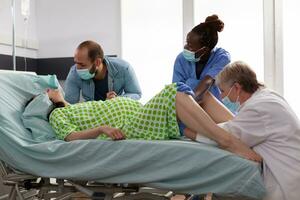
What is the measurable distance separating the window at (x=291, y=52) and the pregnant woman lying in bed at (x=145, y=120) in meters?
1.44

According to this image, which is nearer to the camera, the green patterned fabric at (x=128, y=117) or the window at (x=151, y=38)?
the green patterned fabric at (x=128, y=117)

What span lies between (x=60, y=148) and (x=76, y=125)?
0.24 metres

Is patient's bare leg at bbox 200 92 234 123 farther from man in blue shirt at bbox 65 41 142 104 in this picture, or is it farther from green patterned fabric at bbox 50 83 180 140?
man in blue shirt at bbox 65 41 142 104

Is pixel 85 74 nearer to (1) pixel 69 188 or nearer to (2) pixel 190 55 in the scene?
(2) pixel 190 55

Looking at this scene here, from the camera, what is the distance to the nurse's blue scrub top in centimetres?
242

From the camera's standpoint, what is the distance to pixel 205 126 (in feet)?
5.51

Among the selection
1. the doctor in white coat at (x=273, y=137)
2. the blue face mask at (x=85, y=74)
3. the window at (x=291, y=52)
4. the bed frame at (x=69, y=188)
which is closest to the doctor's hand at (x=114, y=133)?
the bed frame at (x=69, y=188)

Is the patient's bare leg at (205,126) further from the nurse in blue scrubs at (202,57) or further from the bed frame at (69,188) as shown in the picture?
the nurse in blue scrubs at (202,57)

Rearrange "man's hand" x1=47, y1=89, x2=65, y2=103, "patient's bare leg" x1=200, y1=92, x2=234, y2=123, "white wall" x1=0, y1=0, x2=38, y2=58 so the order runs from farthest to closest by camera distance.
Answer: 1. "white wall" x1=0, y1=0, x2=38, y2=58
2. "man's hand" x1=47, y1=89, x2=65, y2=103
3. "patient's bare leg" x1=200, y1=92, x2=234, y2=123

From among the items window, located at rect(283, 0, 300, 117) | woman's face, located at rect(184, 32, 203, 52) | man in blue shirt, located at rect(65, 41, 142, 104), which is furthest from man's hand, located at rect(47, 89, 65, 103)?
window, located at rect(283, 0, 300, 117)

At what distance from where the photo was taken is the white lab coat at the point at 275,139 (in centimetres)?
152

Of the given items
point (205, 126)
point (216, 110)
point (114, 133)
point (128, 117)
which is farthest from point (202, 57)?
point (114, 133)

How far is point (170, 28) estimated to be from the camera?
3.62 m

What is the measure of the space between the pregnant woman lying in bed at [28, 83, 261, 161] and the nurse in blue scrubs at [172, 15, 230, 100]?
0.44 m
